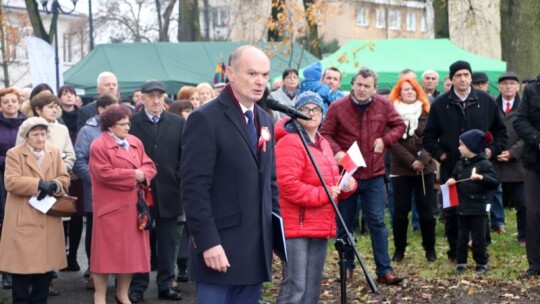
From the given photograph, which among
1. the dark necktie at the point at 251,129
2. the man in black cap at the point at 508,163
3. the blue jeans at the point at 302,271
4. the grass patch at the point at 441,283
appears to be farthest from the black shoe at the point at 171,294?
the man in black cap at the point at 508,163

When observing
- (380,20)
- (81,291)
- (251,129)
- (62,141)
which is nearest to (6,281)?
(81,291)

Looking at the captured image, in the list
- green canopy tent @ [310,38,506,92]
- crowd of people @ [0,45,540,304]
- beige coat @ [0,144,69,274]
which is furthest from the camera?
green canopy tent @ [310,38,506,92]

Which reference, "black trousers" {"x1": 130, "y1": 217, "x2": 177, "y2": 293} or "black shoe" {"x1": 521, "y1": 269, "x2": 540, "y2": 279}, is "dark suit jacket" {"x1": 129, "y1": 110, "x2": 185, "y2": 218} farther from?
"black shoe" {"x1": 521, "y1": 269, "x2": 540, "y2": 279}

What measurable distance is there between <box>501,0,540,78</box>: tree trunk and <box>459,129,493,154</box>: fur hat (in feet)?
31.3

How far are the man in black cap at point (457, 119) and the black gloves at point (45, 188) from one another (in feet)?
13.2

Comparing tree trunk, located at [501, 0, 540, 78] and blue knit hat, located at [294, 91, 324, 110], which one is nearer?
blue knit hat, located at [294, 91, 324, 110]

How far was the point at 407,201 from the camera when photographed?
11.1 meters

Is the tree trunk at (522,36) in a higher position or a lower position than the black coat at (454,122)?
higher

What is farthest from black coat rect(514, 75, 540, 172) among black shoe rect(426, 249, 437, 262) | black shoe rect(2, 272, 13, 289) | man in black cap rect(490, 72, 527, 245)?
black shoe rect(2, 272, 13, 289)

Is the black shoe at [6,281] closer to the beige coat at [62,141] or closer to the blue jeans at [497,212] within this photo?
the beige coat at [62,141]

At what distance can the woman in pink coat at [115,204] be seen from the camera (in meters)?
9.42

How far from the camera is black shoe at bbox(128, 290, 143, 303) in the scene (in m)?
10.1

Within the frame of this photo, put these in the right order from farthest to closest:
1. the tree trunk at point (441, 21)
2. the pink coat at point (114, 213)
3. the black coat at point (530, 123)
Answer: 1. the tree trunk at point (441, 21)
2. the black coat at point (530, 123)
3. the pink coat at point (114, 213)

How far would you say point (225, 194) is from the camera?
225 inches
